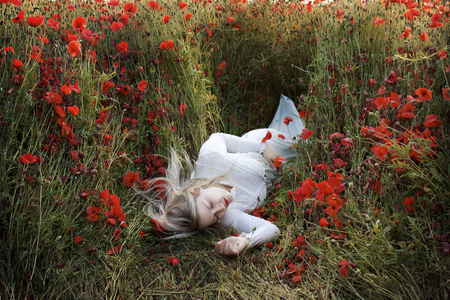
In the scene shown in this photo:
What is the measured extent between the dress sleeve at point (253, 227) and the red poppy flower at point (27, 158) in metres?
1.25

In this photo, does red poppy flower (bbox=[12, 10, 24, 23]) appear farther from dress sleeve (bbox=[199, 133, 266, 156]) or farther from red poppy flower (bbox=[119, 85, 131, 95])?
dress sleeve (bbox=[199, 133, 266, 156])

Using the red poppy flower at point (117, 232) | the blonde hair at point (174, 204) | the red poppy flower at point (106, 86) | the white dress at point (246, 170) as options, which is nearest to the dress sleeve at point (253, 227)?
the white dress at point (246, 170)

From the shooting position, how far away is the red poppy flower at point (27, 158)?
205 centimetres

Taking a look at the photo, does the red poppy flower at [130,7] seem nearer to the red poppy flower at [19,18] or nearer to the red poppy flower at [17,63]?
the red poppy flower at [19,18]

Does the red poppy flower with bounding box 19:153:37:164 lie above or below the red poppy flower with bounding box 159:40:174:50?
below

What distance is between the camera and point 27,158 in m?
2.09

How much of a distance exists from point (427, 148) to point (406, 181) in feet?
0.95

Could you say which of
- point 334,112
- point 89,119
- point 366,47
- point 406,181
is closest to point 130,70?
point 89,119

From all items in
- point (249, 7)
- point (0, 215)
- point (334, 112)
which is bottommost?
point (0, 215)

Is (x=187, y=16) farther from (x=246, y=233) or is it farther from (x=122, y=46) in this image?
(x=246, y=233)

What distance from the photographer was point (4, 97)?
2227mm

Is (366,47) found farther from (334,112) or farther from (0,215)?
(0,215)

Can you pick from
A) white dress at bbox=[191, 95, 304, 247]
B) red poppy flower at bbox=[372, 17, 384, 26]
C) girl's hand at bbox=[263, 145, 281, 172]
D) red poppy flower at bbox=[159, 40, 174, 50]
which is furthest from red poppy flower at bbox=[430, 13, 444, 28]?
red poppy flower at bbox=[159, 40, 174, 50]

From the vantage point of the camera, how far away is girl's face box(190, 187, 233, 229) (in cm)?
251
